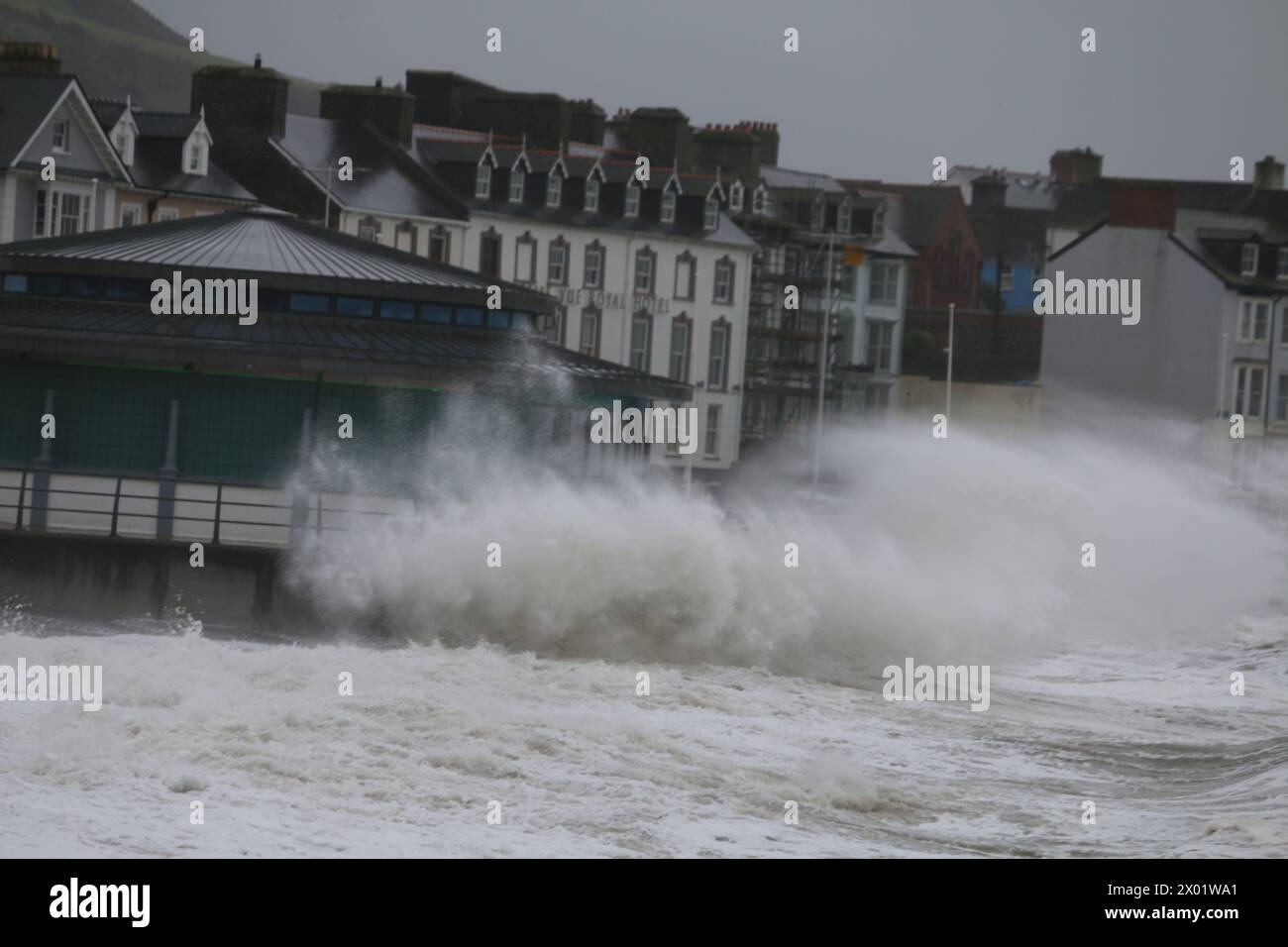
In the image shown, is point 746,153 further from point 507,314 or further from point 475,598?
point 475,598

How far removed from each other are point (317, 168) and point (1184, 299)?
118ft

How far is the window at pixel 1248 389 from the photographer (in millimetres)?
82688

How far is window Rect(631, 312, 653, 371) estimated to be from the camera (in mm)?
77250

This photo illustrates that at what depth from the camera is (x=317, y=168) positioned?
A: 6762 centimetres

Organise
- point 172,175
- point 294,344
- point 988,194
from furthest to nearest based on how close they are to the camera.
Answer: point 988,194 → point 172,175 → point 294,344

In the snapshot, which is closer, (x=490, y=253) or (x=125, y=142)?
(x=125, y=142)

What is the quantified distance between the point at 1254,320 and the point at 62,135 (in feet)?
158

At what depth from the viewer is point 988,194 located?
121 metres

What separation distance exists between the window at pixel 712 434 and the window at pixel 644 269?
5195 mm

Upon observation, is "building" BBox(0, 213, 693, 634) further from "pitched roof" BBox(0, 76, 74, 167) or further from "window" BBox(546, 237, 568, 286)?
"window" BBox(546, 237, 568, 286)

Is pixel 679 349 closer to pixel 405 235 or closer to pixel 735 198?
pixel 735 198

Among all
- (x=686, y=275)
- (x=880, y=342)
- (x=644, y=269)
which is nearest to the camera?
(x=644, y=269)

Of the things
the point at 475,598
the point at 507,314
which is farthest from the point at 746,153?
the point at 475,598

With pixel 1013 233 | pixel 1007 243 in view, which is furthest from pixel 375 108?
pixel 1013 233
